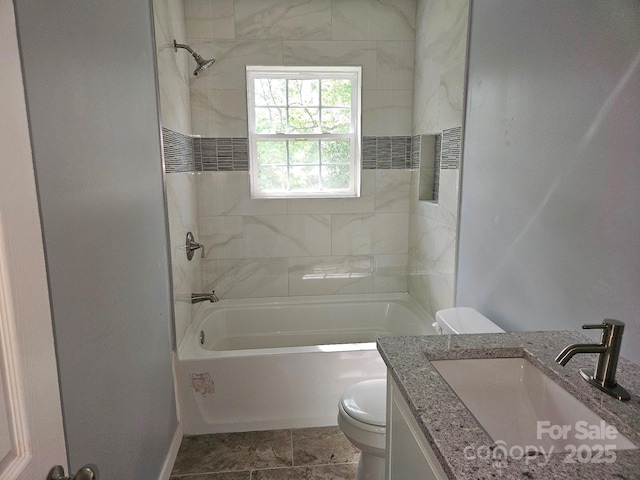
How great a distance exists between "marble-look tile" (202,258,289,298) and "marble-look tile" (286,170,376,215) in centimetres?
41

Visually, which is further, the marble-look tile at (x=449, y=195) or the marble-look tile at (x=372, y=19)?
the marble-look tile at (x=372, y=19)

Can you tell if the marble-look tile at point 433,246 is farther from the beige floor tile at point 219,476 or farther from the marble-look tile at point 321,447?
the beige floor tile at point 219,476

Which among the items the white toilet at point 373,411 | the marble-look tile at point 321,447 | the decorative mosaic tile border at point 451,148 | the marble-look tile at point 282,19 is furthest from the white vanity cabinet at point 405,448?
the marble-look tile at point 282,19

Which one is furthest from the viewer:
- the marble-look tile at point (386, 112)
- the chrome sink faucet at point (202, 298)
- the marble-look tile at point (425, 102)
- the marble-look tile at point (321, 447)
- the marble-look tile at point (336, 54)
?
the marble-look tile at point (386, 112)

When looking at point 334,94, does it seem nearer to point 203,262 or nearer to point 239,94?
point 239,94

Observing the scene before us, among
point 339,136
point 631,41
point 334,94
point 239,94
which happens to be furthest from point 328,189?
point 631,41

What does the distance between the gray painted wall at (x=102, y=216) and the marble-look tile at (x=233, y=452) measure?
0.23m

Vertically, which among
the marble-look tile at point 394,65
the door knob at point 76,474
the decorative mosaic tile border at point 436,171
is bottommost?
the door knob at point 76,474

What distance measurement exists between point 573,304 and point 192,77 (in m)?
2.64

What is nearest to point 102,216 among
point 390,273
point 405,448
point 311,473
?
point 405,448

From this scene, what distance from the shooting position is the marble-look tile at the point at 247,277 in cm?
324

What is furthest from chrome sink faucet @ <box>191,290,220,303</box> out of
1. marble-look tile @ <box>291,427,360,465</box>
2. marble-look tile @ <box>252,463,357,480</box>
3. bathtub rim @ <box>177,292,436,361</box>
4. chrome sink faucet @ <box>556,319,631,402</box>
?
chrome sink faucet @ <box>556,319,631,402</box>

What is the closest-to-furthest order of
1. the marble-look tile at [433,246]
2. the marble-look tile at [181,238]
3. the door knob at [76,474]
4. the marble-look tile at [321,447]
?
the door knob at [76,474] → the marble-look tile at [321,447] → the marble-look tile at [181,238] → the marble-look tile at [433,246]

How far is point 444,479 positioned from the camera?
86 cm
